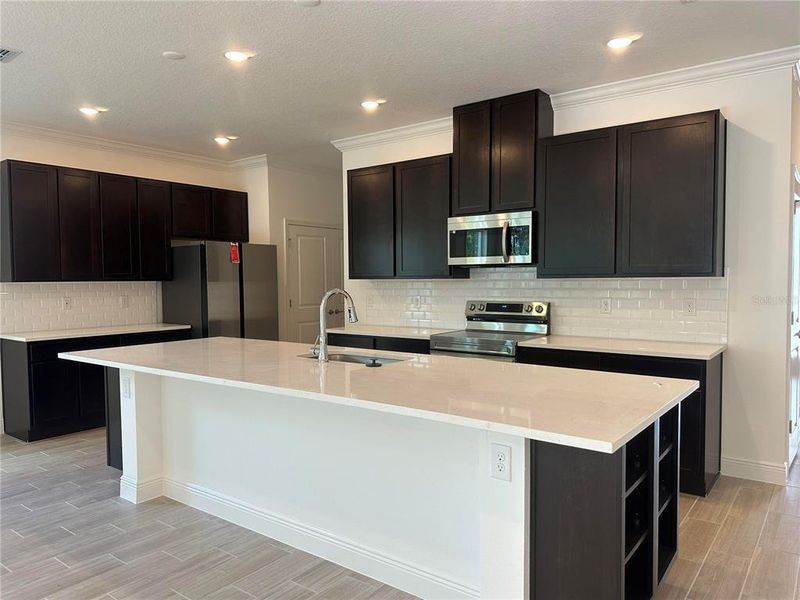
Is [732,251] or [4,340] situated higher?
[732,251]

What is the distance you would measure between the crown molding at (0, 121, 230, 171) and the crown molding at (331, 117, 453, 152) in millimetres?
1749

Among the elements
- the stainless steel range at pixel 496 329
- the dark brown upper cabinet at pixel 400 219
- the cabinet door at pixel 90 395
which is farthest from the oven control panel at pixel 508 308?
the cabinet door at pixel 90 395

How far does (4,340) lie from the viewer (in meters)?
4.75

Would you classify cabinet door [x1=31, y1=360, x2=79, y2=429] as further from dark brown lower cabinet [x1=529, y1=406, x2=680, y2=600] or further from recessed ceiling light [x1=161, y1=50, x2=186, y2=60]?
dark brown lower cabinet [x1=529, y1=406, x2=680, y2=600]

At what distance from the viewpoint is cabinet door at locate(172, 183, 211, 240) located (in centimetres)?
A: 581

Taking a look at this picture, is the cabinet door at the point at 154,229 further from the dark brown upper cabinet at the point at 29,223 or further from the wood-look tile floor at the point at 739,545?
the wood-look tile floor at the point at 739,545

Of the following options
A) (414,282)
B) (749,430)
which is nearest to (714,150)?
(749,430)

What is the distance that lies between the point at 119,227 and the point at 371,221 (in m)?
2.42

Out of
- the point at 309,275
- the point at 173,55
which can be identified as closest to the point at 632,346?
the point at 173,55

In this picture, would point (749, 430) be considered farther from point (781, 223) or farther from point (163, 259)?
point (163, 259)

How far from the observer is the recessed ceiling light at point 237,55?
3.31 metres

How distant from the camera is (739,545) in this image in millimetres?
2725

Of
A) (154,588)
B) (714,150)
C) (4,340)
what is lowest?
(154,588)

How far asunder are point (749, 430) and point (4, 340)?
575 cm
